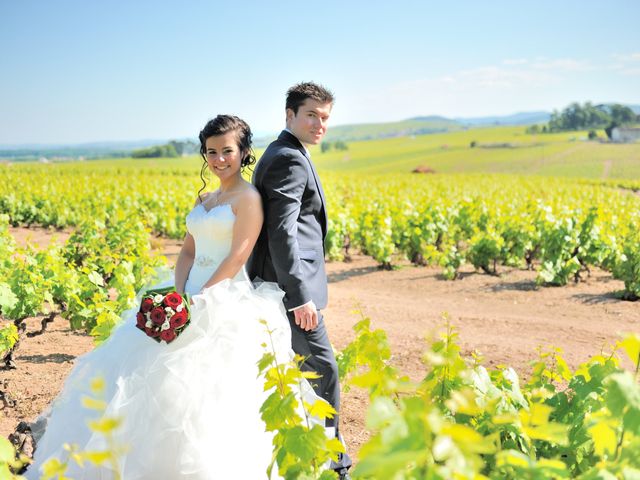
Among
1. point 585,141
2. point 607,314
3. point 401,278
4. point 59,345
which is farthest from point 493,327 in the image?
point 585,141

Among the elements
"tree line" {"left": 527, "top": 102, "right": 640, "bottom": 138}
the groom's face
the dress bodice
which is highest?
"tree line" {"left": 527, "top": 102, "right": 640, "bottom": 138}

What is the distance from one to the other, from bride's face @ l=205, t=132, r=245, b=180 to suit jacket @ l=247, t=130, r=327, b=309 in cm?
14

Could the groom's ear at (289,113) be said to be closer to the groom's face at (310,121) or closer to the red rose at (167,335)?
the groom's face at (310,121)

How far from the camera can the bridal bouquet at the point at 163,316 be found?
2.84 meters

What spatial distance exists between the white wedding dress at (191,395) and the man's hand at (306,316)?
0.31 feet

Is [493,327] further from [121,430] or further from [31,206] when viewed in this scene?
[31,206]

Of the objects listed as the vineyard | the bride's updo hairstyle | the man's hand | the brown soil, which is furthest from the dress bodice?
the brown soil

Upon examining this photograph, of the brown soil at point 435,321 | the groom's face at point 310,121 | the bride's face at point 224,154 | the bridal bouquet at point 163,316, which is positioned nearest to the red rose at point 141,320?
the bridal bouquet at point 163,316

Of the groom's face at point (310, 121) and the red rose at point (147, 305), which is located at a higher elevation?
the groom's face at point (310, 121)

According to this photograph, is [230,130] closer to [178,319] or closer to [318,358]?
[178,319]

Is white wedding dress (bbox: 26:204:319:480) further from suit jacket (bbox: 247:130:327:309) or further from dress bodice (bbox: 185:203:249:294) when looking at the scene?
suit jacket (bbox: 247:130:327:309)

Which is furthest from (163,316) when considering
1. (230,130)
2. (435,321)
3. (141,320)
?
(435,321)

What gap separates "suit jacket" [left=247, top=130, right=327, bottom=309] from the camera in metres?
3.14

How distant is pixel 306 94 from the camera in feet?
10.5
